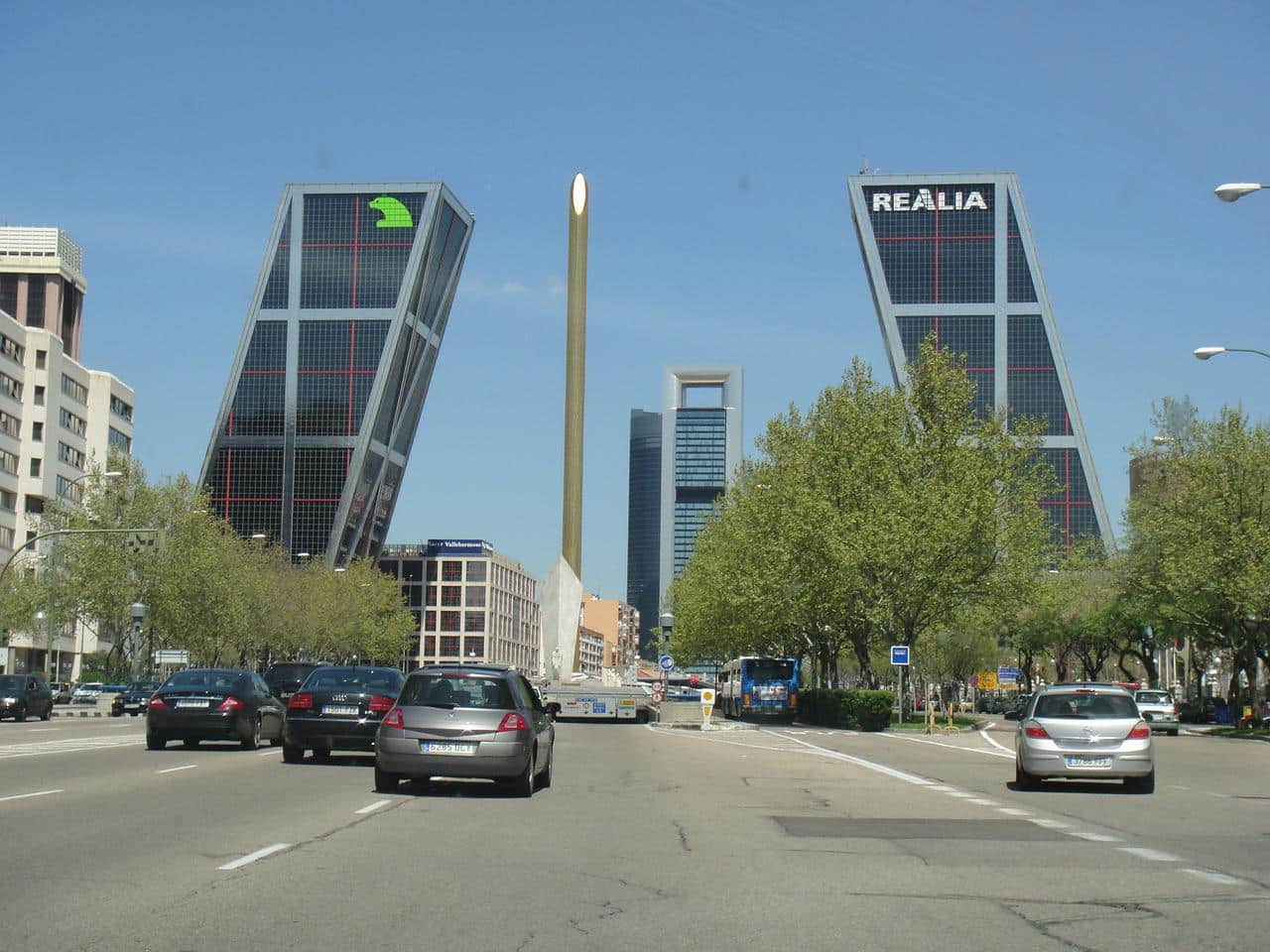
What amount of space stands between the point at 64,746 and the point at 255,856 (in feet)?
59.8

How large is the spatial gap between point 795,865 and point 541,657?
206 ft

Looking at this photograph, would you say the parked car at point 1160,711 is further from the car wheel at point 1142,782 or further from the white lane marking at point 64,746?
the white lane marking at point 64,746

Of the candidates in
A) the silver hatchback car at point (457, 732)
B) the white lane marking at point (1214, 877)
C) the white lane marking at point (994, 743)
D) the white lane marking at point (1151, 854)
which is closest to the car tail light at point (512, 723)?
the silver hatchback car at point (457, 732)

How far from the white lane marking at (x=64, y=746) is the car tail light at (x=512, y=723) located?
10.1 meters

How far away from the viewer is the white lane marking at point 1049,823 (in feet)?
48.9

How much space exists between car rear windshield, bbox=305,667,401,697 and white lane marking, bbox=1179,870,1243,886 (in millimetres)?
14827

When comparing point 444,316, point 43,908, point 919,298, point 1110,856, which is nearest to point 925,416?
point 1110,856

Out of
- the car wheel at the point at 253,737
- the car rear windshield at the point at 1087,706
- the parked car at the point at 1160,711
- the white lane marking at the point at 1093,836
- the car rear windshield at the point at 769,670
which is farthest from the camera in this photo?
the car rear windshield at the point at 769,670

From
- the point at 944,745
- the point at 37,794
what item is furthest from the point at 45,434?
the point at 37,794

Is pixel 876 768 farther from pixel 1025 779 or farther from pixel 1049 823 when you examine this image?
pixel 1049 823

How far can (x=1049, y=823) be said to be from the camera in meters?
15.4

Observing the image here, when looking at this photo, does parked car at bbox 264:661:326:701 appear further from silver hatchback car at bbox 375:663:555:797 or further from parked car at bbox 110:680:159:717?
silver hatchback car at bbox 375:663:555:797

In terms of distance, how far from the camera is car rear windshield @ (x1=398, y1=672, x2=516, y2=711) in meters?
17.0

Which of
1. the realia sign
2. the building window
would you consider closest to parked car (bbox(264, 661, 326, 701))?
the building window
